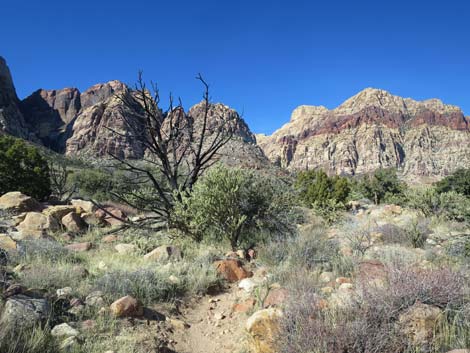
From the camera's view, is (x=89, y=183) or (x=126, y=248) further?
(x=89, y=183)

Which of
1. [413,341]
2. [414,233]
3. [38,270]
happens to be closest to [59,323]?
[38,270]

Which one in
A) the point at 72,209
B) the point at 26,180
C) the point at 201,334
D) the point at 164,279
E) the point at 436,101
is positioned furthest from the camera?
the point at 436,101

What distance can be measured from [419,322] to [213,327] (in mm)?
2096

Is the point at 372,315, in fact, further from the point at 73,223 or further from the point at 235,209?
the point at 73,223

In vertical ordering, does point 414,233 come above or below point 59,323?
→ above

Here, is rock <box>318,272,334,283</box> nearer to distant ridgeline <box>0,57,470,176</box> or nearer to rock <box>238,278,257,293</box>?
rock <box>238,278,257,293</box>

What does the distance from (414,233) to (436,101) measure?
219526 mm

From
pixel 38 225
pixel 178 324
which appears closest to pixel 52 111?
pixel 38 225

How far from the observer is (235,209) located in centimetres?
655

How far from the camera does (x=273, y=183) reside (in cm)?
751

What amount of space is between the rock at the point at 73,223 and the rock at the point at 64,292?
15.1ft

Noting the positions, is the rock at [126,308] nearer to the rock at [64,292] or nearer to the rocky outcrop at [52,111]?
the rock at [64,292]

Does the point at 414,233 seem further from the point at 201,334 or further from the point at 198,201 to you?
the point at 201,334

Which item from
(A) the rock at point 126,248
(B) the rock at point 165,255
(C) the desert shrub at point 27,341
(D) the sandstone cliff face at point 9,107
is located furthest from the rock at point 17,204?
(D) the sandstone cliff face at point 9,107
